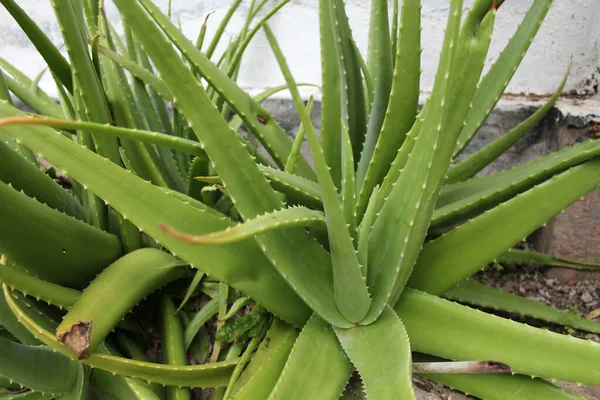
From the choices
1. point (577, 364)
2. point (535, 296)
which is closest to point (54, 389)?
point (577, 364)

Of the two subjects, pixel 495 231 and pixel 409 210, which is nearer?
pixel 409 210

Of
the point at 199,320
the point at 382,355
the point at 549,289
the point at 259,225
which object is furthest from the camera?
the point at 549,289

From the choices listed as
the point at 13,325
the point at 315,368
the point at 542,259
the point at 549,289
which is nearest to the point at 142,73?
the point at 13,325

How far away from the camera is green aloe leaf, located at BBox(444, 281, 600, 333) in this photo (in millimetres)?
730

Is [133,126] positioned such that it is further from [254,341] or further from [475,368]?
[475,368]

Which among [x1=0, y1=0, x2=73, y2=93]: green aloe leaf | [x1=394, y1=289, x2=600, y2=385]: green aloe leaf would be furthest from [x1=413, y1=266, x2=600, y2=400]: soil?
[x1=0, y1=0, x2=73, y2=93]: green aloe leaf

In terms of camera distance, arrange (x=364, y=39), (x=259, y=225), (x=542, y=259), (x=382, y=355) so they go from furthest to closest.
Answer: (x=364, y=39)
(x=542, y=259)
(x=382, y=355)
(x=259, y=225)

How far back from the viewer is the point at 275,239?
480 millimetres

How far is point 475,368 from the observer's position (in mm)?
435

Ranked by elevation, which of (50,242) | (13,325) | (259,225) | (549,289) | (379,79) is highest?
(379,79)

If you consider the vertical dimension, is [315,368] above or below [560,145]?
below

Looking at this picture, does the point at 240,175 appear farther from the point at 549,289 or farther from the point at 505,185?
the point at 549,289

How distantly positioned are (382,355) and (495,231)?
9.5 inches

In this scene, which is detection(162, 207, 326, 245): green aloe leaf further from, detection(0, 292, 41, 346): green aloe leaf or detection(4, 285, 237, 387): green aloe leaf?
detection(0, 292, 41, 346): green aloe leaf
